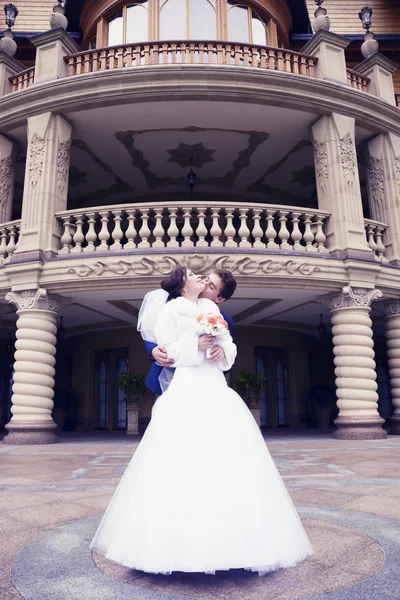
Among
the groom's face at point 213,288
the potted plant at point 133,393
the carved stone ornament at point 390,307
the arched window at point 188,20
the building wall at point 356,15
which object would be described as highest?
the building wall at point 356,15

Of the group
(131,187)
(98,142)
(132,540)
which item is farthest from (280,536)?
(131,187)

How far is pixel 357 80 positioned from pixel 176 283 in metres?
10.9

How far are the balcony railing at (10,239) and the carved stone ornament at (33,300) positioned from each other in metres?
0.88

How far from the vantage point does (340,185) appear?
9953 millimetres

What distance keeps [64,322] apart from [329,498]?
35.5 feet

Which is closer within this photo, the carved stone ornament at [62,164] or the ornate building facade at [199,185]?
the ornate building facade at [199,185]

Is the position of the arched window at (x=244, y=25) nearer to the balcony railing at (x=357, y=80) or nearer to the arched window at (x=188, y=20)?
the arched window at (x=188, y=20)

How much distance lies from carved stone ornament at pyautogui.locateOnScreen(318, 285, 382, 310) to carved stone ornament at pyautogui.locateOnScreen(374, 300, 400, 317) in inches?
39.8

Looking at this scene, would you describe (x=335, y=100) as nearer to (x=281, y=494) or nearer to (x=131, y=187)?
(x=131, y=187)

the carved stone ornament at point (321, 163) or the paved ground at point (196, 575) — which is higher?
the carved stone ornament at point (321, 163)

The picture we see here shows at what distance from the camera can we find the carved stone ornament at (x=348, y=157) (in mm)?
10086

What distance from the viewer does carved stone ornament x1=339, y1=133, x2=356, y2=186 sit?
10.1m

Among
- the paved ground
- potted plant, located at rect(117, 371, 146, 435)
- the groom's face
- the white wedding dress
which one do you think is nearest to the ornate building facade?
potted plant, located at rect(117, 371, 146, 435)

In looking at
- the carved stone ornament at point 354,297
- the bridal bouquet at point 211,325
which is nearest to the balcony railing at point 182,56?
the carved stone ornament at point 354,297
